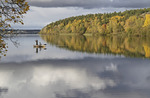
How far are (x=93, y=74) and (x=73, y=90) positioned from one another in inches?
279

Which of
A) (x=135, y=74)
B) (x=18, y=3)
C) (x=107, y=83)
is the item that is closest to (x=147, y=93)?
(x=107, y=83)

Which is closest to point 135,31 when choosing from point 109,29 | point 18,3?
point 109,29

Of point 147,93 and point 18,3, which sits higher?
point 18,3

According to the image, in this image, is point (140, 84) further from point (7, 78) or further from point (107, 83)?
point (7, 78)

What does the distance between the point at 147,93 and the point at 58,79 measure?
938 cm

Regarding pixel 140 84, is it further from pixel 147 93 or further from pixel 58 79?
pixel 58 79

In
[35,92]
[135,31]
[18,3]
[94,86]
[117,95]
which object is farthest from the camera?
[135,31]

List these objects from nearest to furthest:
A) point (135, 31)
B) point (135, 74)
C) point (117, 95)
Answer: point (117, 95), point (135, 74), point (135, 31)

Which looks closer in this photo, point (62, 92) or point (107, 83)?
point (62, 92)

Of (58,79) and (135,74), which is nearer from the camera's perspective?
(58,79)

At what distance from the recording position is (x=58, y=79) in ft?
71.5

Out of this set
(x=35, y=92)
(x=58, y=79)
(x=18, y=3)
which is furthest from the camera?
(x=58, y=79)

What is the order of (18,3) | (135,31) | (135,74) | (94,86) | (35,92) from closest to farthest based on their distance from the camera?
(18,3) → (35,92) → (94,86) → (135,74) → (135,31)

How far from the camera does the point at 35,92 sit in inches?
688
